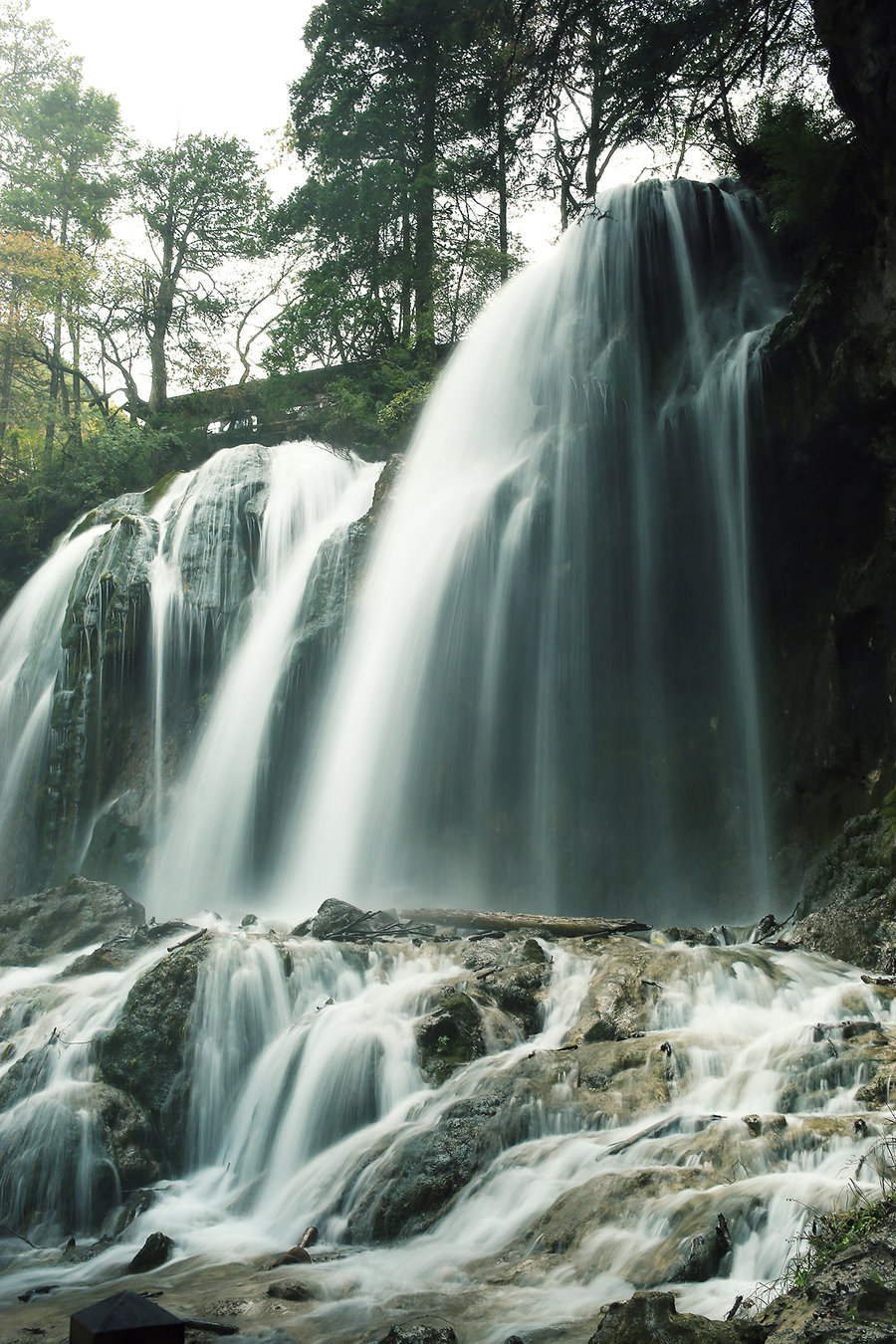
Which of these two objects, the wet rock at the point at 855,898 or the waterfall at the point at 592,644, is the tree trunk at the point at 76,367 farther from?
the wet rock at the point at 855,898

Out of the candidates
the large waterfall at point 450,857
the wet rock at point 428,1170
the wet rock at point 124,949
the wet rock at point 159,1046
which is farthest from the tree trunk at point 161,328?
the wet rock at point 428,1170

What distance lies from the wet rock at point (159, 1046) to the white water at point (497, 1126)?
119mm

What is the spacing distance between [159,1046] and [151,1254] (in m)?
2.12

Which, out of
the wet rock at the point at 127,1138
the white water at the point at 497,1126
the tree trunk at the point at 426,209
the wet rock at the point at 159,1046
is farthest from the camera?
the tree trunk at the point at 426,209

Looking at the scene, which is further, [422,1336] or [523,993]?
[523,993]

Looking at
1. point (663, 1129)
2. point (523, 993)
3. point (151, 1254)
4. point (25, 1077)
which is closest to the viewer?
point (663, 1129)

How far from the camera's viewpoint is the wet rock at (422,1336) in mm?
3506

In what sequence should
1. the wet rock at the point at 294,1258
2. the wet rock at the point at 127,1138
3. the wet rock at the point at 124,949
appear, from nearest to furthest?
the wet rock at the point at 294,1258
the wet rock at the point at 127,1138
the wet rock at the point at 124,949

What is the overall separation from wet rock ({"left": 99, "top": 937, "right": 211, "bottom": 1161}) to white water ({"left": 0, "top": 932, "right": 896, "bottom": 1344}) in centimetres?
12

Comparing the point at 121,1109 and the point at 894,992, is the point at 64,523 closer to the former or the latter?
the point at 121,1109

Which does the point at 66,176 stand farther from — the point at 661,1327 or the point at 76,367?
the point at 661,1327

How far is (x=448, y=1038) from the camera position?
6.62 meters

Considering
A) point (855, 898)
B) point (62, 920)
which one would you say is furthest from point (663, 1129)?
point (62, 920)

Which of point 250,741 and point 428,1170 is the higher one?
point 250,741
